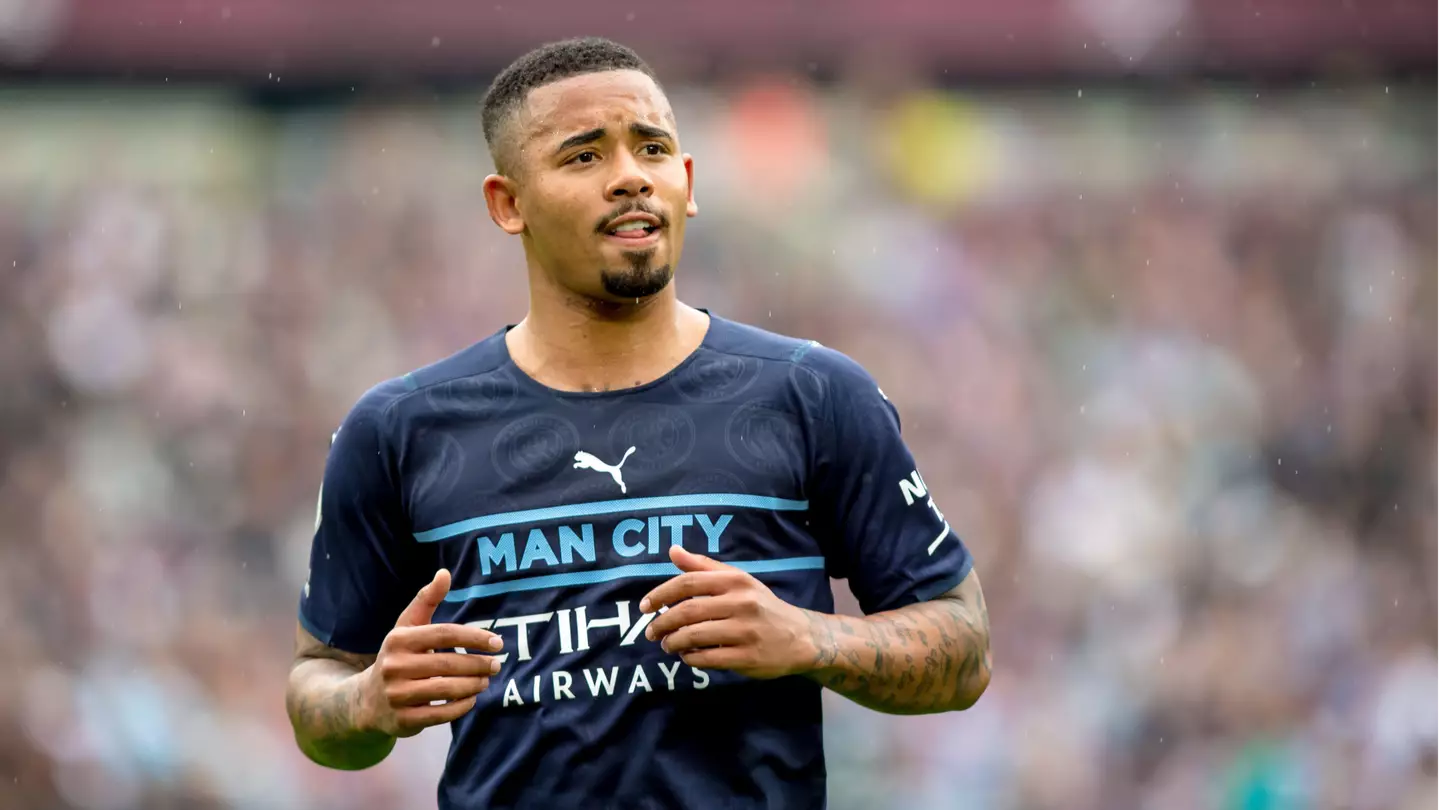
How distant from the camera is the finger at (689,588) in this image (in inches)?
113

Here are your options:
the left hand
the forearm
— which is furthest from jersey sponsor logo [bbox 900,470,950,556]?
the forearm

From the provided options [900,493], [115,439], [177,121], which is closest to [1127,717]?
[115,439]

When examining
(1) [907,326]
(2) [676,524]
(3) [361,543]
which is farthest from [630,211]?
(1) [907,326]

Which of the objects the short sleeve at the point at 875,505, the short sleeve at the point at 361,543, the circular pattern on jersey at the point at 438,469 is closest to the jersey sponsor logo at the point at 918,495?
the short sleeve at the point at 875,505

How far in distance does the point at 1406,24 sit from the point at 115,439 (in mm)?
9184

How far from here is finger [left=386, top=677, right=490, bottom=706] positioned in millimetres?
2951

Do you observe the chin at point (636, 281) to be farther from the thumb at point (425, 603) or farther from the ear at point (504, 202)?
the thumb at point (425, 603)

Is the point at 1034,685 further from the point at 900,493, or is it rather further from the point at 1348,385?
the point at 900,493

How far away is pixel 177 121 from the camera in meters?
12.3

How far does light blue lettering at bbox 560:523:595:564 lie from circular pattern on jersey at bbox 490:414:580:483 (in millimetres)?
123

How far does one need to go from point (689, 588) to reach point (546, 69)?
1.16m

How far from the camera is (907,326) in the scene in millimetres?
11258

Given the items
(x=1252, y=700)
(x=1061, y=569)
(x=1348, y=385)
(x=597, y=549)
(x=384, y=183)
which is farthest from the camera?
(x=384, y=183)

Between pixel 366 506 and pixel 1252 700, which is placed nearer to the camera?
pixel 366 506
